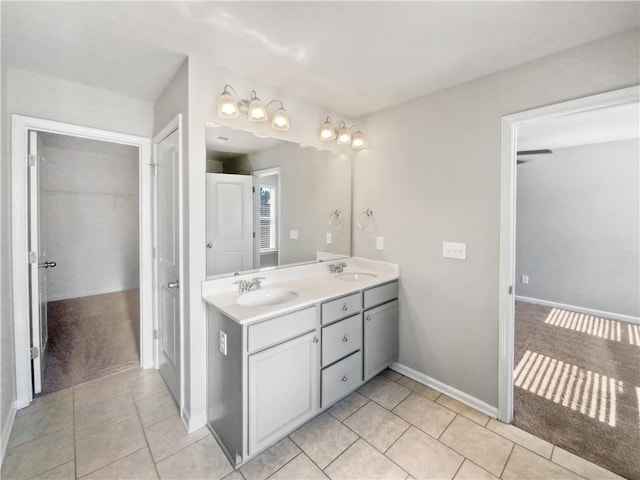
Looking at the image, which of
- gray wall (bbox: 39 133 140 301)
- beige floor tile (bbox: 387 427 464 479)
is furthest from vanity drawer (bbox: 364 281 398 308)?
gray wall (bbox: 39 133 140 301)

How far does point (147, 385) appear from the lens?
2.39 metres

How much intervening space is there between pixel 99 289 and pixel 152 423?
4191 millimetres

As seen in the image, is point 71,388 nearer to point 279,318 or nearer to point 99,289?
point 279,318

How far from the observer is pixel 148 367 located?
8.71ft

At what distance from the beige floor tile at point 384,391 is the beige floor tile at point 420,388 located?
0.06 metres

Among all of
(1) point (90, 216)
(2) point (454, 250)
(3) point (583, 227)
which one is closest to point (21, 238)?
(2) point (454, 250)

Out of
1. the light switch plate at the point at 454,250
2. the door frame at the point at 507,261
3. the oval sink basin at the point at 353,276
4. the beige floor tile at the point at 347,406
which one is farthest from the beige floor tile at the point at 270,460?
the light switch plate at the point at 454,250

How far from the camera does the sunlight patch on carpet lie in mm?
2105

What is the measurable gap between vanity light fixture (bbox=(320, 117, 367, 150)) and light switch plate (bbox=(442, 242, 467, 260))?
123 centimetres

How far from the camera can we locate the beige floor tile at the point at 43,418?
1.83 meters

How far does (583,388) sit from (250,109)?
3467mm

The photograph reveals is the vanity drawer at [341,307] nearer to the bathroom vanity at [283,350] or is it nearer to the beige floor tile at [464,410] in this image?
the bathroom vanity at [283,350]

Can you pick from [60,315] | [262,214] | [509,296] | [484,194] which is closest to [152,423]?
[262,214]

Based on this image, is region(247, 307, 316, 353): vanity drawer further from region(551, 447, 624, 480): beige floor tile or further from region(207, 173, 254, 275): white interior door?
region(551, 447, 624, 480): beige floor tile
